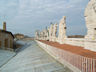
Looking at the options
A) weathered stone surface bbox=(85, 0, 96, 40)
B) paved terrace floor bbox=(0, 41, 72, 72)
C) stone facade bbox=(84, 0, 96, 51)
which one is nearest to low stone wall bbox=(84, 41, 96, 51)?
stone facade bbox=(84, 0, 96, 51)

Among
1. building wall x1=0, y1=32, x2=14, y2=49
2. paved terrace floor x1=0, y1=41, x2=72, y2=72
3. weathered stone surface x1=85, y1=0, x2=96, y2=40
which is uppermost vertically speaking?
weathered stone surface x1=85, y1=0, x2=96, y2=40

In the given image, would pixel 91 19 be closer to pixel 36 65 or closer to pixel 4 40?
pixel 36 65

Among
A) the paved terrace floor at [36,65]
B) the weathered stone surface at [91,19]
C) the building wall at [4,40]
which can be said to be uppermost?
the weathered stone surface at [91,19]

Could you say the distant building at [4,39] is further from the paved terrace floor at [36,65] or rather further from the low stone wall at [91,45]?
the low stone wall at [91,45]

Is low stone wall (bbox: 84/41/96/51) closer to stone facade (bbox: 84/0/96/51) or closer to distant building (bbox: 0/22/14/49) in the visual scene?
stone facade (bbox: 84/0/96/51)

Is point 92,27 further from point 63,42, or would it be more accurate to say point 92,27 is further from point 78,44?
point 63,42

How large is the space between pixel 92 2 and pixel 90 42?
346 cm

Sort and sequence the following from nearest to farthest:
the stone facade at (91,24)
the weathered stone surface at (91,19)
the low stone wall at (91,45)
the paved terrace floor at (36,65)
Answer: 1. the paved terrace floor at (36,65)
2. the low stone wall at (91,45)
3. the stone facade at (91,24)
4. the weathered stone surface at (91,19)

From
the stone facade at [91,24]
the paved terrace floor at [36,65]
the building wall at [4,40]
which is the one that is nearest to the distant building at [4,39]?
the building wall at [4,40]

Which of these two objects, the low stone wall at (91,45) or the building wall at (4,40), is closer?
the low stone wall at (91,45)

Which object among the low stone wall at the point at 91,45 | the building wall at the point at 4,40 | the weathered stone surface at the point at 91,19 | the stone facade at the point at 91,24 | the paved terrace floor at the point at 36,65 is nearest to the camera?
the paved terrace floor at the point at 36,65

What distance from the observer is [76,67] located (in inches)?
183

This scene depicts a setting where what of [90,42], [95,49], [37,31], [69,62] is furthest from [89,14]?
[37,31]

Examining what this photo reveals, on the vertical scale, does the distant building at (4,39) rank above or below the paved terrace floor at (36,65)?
above
